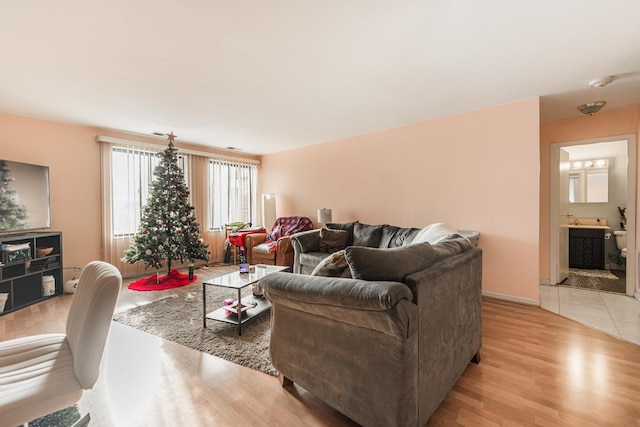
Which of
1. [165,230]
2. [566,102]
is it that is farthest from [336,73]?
[165,230]

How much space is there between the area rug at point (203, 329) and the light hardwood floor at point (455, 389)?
0.09 meters

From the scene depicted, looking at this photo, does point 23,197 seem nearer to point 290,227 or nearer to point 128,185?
point 128,185

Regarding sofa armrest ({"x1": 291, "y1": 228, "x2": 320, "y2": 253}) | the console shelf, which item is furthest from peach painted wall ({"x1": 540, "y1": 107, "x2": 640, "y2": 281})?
the console shelf

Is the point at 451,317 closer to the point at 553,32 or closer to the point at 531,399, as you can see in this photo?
the point at 531,399

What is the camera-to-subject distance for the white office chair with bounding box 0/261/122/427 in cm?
102

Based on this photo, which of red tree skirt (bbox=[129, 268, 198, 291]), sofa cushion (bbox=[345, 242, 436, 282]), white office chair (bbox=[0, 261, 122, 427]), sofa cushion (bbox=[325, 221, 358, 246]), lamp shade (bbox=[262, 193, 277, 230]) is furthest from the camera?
lamp shade (bbox=[262, 193, 277, 230])

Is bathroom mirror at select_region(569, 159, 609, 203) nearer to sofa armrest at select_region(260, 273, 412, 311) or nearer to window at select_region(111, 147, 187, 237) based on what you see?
sofa armrest at select_region(260, 273, 412, 311)

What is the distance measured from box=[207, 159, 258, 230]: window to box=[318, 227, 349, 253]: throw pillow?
2.68 m

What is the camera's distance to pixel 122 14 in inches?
67.4

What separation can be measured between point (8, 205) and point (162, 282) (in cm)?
196

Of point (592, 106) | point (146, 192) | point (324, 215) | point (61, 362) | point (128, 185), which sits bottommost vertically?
point (61, 362)

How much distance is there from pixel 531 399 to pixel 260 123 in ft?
13.3

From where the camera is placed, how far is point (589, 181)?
514cm

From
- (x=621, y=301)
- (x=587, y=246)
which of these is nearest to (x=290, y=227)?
(x=621, y=301)
